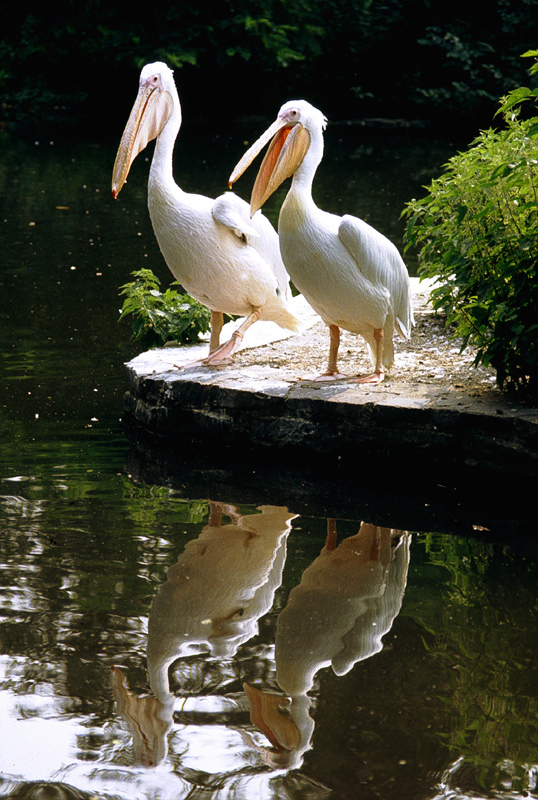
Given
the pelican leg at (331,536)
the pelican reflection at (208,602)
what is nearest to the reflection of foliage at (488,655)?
the pelican leg at (331,536)

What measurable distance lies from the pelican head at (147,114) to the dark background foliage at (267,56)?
16.7 metres

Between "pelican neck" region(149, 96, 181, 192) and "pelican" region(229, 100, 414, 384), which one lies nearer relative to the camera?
"pelican" region(229, 100, 414, 384)

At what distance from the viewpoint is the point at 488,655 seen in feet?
9.82

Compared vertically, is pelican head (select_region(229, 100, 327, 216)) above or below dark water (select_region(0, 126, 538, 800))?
above

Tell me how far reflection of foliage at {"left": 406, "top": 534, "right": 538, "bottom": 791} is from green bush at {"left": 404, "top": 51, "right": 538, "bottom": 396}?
102 cm

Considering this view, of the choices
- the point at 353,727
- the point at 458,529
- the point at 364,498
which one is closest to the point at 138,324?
the point at 364,498

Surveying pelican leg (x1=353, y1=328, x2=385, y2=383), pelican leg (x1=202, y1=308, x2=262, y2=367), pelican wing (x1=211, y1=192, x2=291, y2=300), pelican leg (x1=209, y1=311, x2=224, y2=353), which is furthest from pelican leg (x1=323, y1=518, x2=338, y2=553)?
pelican wing (x1=211, y1=192, x2=291, y2=300)

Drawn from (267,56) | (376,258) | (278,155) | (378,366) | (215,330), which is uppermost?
(267,56)

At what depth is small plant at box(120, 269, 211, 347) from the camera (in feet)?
19.0

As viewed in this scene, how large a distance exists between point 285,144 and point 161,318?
1.60 meters

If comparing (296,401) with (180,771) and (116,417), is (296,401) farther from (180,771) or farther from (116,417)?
(180,771)

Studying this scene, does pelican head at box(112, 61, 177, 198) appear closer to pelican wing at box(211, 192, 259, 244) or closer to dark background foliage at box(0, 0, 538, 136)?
pelican wing at box(211, 192, 259, 244)

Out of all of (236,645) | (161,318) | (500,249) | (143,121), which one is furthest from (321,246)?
(236,645)

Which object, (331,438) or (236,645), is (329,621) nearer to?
(236,645)
